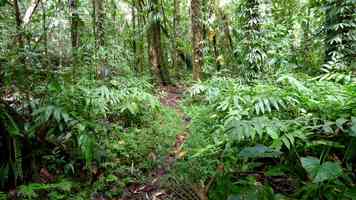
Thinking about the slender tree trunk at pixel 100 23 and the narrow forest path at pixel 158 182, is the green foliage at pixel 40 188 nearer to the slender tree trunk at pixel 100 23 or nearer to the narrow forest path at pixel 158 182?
the narrow forest path at pixel 158 182

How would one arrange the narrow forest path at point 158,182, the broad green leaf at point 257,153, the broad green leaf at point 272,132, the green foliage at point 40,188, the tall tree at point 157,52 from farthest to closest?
the tall tree at point 157,52 → the narrow forest path at point 158,182 → the green foliage at point 40,188 → the broad green leaf at point 272,132 → the broad green leaf at point 257,153

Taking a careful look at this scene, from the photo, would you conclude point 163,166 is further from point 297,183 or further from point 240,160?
point 297,183

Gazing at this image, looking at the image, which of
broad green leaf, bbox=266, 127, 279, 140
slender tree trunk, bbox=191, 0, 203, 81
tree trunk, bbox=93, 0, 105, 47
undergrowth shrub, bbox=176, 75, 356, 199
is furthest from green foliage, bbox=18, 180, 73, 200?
slender tree trunk, bbox=191, 0, 203, 81

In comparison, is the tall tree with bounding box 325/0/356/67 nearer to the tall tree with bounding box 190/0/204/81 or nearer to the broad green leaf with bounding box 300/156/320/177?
the tall tree with bounding box 190/0/204/81

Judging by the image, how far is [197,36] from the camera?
6.80 meters

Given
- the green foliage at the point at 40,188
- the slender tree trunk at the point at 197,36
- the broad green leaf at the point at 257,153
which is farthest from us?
the slender tree trunk at the point at 197,36

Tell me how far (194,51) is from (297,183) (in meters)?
5.03

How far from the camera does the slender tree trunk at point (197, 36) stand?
6.66m

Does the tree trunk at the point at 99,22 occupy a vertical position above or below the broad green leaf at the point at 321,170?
above


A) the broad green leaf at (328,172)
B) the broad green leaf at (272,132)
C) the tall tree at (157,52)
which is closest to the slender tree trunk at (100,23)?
the tall tree at (157,52)

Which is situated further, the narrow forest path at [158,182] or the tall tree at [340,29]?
the tall tree at [340,29]

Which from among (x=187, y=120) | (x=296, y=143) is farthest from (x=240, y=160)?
(x=187, y=120)

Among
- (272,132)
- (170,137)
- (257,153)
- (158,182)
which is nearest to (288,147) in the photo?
(272,132)

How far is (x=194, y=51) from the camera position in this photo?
6.82 meters
